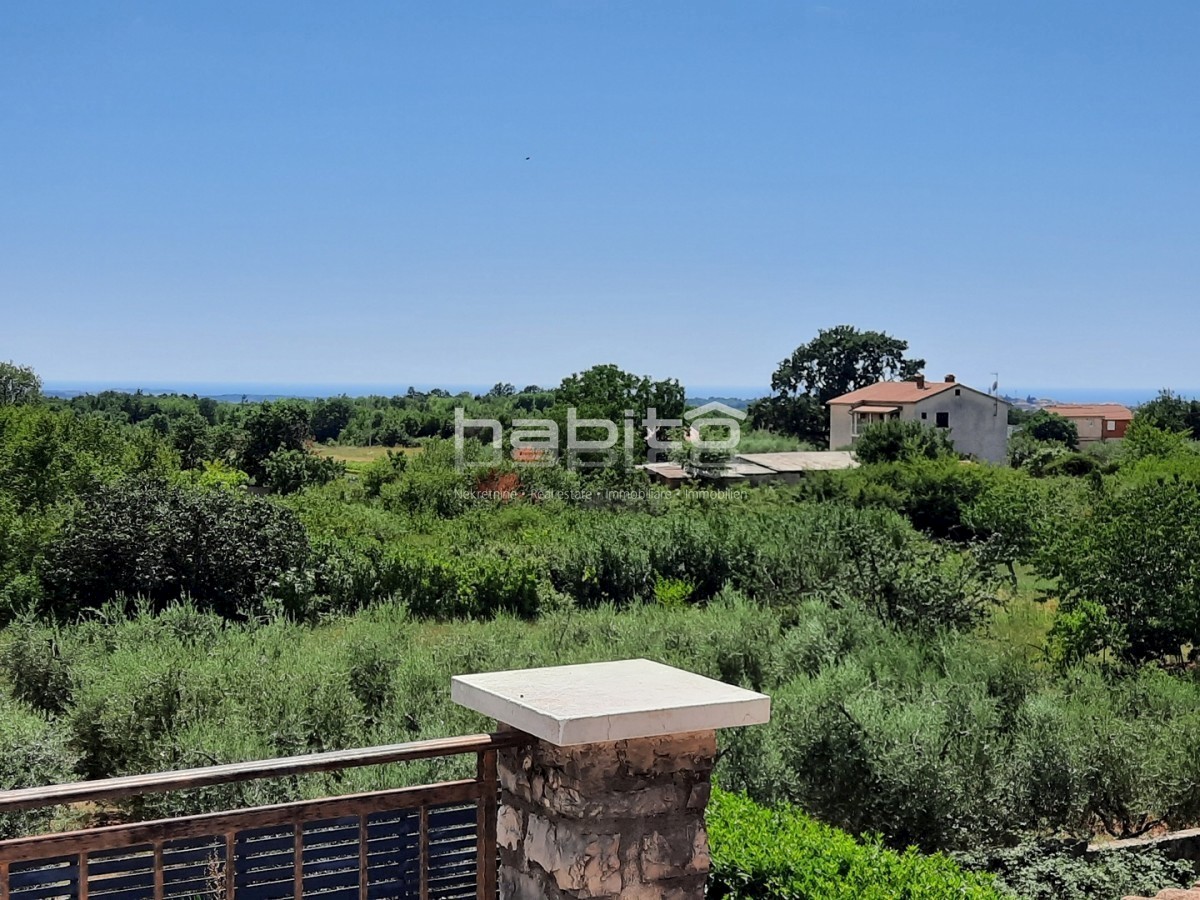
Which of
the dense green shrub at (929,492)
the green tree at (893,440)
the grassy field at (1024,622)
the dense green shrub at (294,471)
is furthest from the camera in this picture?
the green tree at (893,440)

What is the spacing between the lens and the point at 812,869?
390 centimetres

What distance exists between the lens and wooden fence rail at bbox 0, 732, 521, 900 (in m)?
2.52

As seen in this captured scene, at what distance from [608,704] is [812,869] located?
1614 millimetres

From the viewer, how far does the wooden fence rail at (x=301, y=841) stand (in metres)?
2.52

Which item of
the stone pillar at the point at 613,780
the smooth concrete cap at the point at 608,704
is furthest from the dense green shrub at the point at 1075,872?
the smooth concrete cap at the point at 608,704

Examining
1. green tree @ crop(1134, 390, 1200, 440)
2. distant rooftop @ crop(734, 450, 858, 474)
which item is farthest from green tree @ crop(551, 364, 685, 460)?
green tree @ crop(1134, 390, 1200, 440)

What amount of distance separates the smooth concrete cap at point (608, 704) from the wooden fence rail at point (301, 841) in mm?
154

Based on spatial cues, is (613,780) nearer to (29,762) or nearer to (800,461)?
(29,762)

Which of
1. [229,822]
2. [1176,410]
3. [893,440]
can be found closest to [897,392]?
[1176,410]

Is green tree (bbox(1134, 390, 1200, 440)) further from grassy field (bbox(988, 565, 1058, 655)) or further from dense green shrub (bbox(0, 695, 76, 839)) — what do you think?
dense green shrub (bbox(0, 695, 76, 839))

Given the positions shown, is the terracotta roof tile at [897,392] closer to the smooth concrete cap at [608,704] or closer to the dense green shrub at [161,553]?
the dense green shrub at [161,553]

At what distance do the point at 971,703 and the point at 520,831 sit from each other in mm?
5155

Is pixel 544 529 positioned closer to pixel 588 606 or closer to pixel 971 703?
pixel 588 606

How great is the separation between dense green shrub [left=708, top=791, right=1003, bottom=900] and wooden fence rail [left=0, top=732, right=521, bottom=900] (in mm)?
1318
